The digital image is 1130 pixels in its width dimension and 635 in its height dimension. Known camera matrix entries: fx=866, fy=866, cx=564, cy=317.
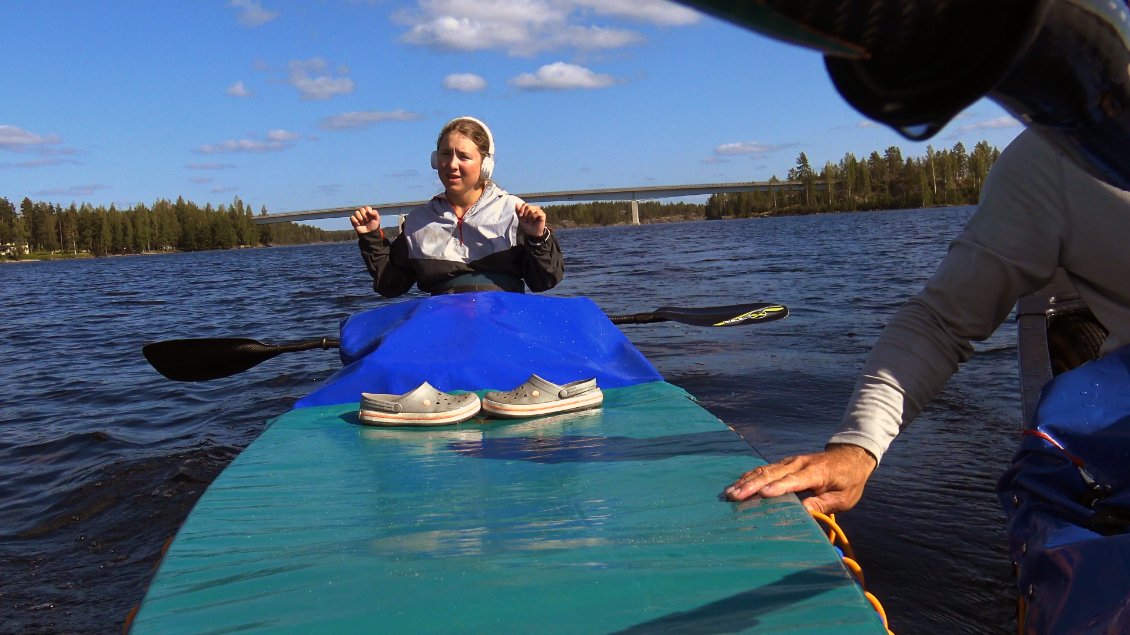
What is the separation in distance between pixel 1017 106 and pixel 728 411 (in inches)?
212

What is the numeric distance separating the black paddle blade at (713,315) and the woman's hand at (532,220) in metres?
0.97

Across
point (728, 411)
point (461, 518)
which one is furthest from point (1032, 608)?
point (728, 411)

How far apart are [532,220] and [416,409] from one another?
1.45 m

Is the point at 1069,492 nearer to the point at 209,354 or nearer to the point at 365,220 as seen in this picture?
the point at 365,220

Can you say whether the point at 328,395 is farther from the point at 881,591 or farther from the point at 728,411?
the point at 728,411

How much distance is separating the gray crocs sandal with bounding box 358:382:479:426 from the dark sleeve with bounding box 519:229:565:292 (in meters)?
1.30

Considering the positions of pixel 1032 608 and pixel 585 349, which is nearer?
pixel 1032 608

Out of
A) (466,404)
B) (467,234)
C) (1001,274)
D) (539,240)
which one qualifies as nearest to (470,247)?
(467,234)

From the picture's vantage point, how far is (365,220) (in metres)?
4.54

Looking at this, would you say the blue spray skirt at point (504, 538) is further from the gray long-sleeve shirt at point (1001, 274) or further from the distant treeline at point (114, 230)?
the distant treeline at point (114, 230)

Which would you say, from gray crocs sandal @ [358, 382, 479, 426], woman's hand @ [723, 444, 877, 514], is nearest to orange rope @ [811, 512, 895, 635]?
woman's hand @ [723, 444, 877, 514]

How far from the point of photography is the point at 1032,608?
1.48 m

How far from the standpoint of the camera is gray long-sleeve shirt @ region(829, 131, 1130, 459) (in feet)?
5.78

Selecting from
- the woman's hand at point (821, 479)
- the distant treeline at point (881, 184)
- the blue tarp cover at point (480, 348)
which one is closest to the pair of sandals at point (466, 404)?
the blue tarp cover at point (480, 348)
